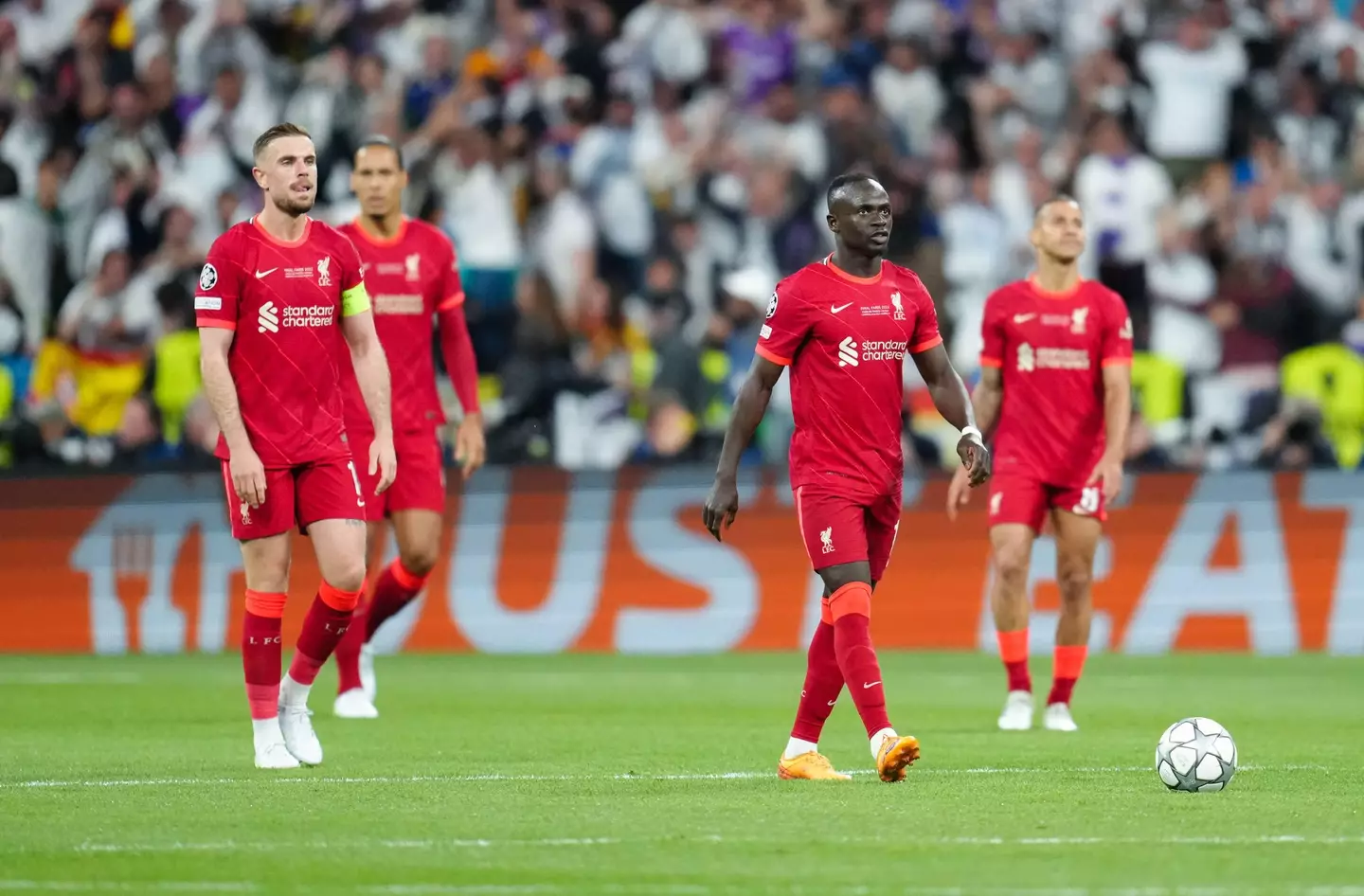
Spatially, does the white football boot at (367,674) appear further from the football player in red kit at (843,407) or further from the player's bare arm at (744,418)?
the player's bare arm at (744,418)

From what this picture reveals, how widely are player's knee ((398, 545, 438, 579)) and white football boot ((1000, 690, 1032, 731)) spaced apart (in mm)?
3231

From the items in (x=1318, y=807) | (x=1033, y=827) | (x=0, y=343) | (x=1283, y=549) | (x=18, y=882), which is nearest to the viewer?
(x=18, y=882)

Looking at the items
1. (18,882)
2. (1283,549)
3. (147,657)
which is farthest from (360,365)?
(1283,549)

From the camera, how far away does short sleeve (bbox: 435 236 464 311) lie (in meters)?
12.9

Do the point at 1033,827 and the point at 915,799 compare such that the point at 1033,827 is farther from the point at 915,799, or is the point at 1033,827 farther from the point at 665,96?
the point at 665,96

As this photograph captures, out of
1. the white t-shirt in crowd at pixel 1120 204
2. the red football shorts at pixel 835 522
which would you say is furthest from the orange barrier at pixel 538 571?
the red football shorts at pixel 835 522

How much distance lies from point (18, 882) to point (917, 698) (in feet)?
27.1

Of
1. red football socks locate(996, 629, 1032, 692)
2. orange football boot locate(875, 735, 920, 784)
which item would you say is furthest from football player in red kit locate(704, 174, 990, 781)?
red football socks locate(996, 629, 1032, 692)

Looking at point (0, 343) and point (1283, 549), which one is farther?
point (0, 343)

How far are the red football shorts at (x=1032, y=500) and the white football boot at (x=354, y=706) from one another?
356 cm

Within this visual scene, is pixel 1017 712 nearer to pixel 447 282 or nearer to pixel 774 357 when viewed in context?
pixel 774 357

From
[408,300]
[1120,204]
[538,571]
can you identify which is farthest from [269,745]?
[1120,204]

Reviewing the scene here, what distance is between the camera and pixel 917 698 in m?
14.1

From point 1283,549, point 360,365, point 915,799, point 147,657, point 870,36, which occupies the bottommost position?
point 147,657
